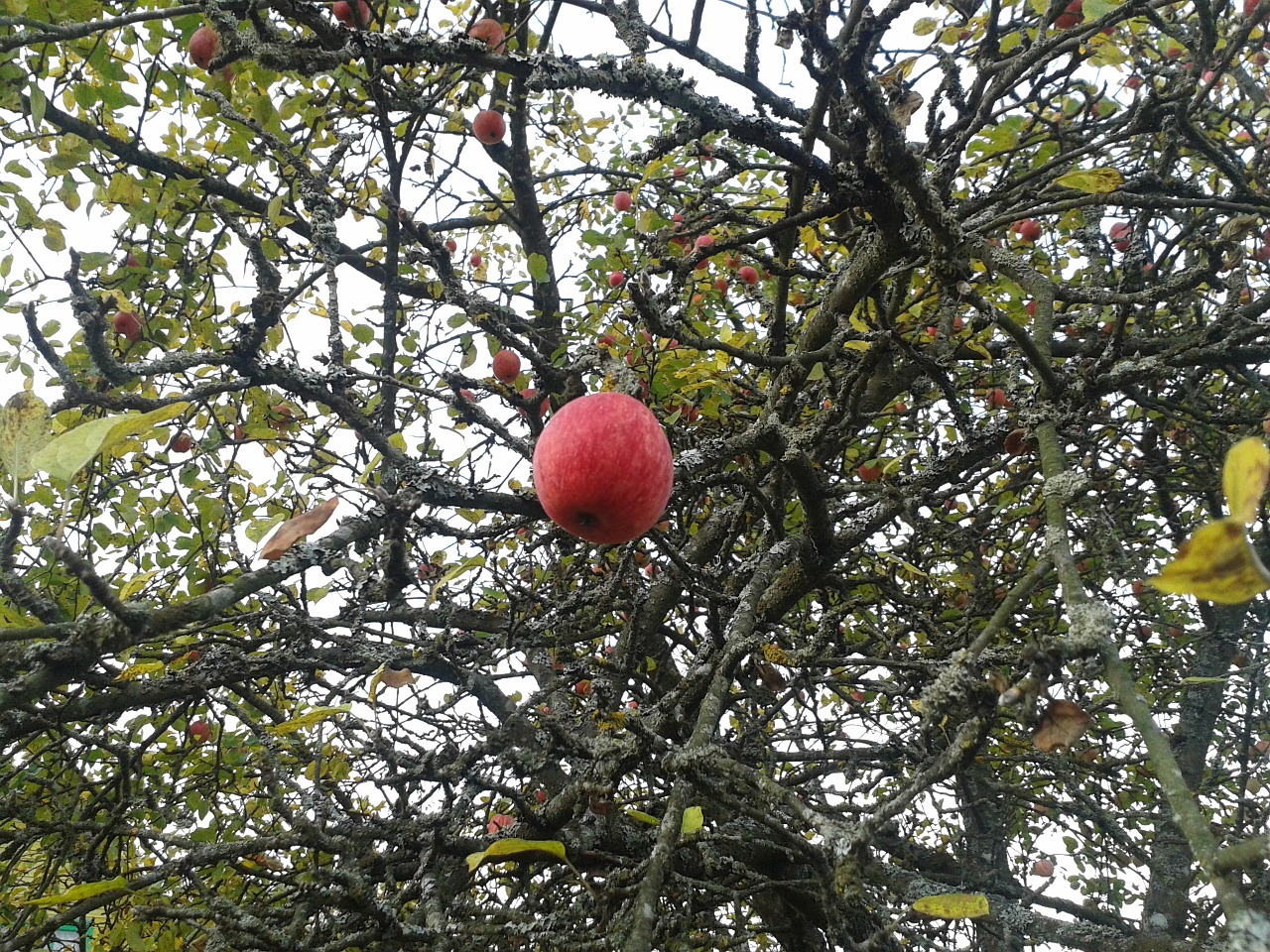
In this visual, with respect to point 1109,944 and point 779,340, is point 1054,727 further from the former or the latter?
point 1109,944

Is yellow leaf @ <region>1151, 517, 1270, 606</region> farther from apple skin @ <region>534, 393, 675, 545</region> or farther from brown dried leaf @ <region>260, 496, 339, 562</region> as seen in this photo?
brown dried leaf @ <region>260, 496, 339, 562</region>

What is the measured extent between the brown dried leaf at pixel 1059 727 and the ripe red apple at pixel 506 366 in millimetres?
3834

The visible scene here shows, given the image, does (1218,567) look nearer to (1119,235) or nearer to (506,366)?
(506,366)

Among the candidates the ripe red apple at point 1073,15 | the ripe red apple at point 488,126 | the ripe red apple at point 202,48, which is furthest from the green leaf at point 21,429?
the ripe red apple at point 1073,15

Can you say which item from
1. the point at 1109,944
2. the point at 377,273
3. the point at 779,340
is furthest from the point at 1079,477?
the point at 377,273

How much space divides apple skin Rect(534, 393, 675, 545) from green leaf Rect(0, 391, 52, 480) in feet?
3.96

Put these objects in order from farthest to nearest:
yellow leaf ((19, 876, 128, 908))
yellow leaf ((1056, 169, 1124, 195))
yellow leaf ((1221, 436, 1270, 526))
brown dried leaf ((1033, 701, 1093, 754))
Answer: yellow leaf ((1056, 169, 1124, 195)) → yellow leaf ((19, 876, 128, 908)) → brown dried leaf ((1033, 701, 1093, 754)) → yellow leaf ((1221, 436, 1270, 526))

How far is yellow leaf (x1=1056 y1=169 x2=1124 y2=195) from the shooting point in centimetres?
194

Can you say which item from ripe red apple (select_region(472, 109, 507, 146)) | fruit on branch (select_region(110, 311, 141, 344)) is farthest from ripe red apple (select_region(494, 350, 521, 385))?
fruit on branch (select_region(110, 311, 141, 344))

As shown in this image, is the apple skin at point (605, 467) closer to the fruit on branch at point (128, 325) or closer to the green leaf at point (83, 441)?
the green leaf at point (83, 441)

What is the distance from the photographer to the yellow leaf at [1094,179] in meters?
1.94

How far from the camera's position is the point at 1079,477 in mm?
1510

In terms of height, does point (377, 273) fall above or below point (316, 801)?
above

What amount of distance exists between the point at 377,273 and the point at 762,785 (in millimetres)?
4641
